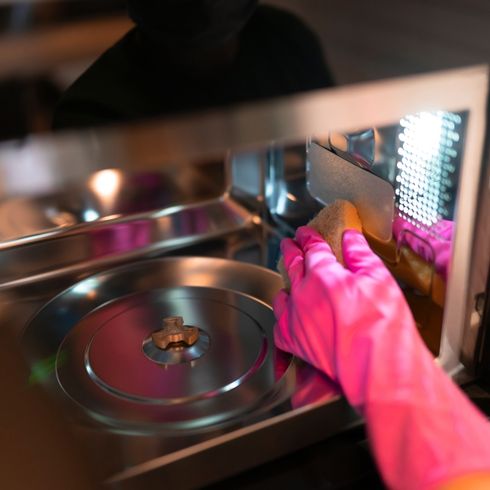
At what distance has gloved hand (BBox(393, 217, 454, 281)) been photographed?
69 centimetres

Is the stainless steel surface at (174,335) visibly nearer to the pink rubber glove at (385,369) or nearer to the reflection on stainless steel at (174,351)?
the reflection on stainless steel at (174,351)

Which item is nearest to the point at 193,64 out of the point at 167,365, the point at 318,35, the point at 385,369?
the point at 318,35

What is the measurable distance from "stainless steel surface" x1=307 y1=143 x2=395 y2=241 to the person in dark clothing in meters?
0.30

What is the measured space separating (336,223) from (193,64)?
35 cm

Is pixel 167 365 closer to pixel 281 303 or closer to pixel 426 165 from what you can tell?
pixel 281 303

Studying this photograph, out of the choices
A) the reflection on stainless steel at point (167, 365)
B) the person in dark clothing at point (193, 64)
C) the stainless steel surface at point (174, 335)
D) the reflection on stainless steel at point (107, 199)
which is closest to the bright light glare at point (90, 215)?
the reflection on stainless steel at point (107, 199)

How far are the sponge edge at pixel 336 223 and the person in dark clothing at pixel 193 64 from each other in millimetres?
283

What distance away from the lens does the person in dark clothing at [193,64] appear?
442 millimetres

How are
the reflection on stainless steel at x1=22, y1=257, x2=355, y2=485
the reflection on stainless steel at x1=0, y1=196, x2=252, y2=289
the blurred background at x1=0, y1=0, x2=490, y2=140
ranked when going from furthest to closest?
the reflection on stainless steel at x1=0, y1=196, x2=252, y2=289
the reflection on stainless steel at x1=22, y1=257, x2=355, y2=485
the blurred background at x1=0, y1=0, x2=490, y2=140

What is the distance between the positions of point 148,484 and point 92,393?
15cm

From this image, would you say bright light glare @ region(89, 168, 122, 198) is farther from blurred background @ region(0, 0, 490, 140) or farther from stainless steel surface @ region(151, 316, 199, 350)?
blurred background @ region(0, 0, 490, 140)

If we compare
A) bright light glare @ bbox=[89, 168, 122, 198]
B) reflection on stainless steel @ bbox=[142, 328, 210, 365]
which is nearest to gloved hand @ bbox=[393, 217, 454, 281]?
reflection on stainless steel @ bbox=[142, 328, 210, 365]

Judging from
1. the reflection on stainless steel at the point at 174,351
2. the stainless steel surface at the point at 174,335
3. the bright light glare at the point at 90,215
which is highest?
the bright light glare at the point at 90,215

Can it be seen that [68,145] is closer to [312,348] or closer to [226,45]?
[226,45]
